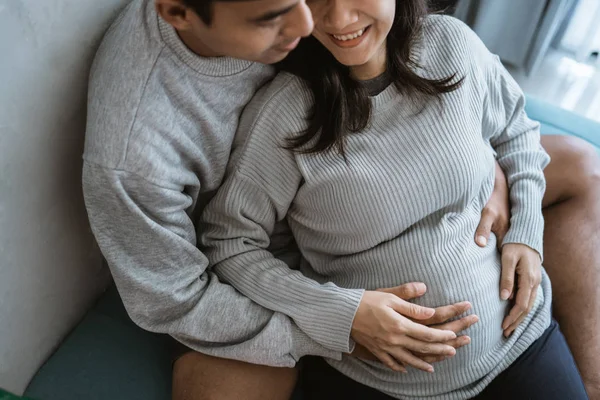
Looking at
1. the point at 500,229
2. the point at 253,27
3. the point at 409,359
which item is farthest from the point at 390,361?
the point at 253,27

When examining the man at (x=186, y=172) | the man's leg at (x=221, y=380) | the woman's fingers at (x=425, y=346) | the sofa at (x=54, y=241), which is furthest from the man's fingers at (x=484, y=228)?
the sofa at (x=54, y=241)

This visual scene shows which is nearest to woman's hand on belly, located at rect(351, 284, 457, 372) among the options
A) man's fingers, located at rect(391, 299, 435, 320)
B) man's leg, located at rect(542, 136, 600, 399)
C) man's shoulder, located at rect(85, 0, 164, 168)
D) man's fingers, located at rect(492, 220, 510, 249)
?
man's fingers, located at rect(391, 299, 435, 320)

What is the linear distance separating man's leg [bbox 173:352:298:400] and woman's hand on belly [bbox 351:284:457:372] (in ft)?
0.60

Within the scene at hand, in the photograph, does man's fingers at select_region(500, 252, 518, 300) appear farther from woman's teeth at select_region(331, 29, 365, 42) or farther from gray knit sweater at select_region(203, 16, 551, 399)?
woman's teeth at select_region(331, 29, 365, 42)

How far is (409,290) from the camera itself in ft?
3.31

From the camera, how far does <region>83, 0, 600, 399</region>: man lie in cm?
80

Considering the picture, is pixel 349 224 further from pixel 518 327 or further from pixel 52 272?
pixel 52 272

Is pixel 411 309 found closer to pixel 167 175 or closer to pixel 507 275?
pixel 507 275

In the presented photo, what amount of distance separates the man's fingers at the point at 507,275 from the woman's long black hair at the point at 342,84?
34 centimetres

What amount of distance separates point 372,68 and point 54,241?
616mm

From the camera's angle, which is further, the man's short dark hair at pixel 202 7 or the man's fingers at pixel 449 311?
the man's fingers at pixel 449 311

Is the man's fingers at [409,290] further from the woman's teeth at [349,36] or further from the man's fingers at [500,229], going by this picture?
the woman's teeth at [349,36]

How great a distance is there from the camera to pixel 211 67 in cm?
89

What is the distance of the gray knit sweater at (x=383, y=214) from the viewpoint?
100 cm
